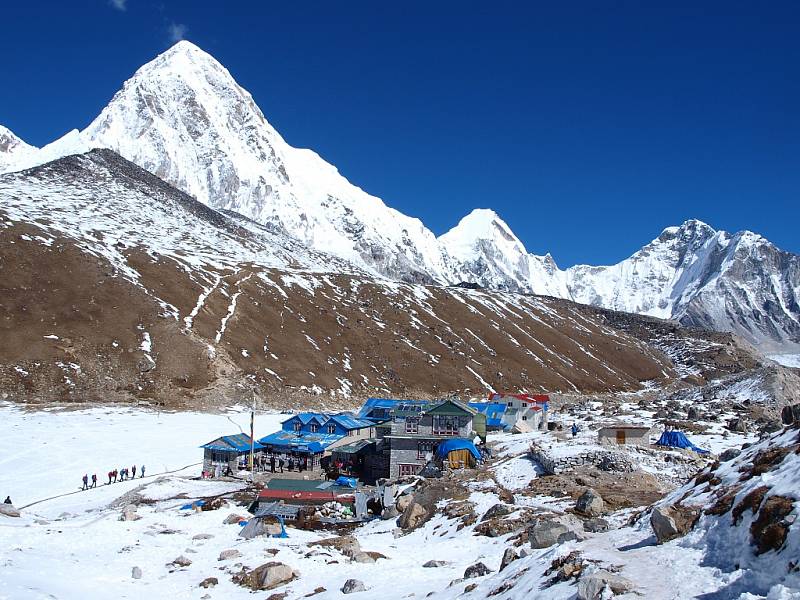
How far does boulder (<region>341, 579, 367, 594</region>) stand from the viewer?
20916 millimetres

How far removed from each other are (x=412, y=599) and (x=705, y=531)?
8.66 metres

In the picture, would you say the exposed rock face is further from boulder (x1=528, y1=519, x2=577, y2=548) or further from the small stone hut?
boulder (x1=528, y1=519, x2=577, y2=548)

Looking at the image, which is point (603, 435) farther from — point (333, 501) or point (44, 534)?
point (44, 534)

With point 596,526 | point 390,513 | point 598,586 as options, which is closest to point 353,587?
point 596,526

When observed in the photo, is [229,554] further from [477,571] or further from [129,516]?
[477,571]

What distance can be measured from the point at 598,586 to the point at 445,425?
4181 centimetres

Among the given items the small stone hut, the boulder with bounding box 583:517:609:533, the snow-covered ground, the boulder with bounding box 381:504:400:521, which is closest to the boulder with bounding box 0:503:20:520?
the snow-covered ground

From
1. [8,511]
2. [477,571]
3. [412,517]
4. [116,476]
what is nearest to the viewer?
[477,571]

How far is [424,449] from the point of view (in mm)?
53250

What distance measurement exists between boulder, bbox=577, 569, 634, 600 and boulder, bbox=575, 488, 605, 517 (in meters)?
12.0

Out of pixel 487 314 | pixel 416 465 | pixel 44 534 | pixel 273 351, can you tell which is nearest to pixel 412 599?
pixel 44 534

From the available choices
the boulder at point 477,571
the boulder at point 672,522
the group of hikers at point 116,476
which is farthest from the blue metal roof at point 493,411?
the boulder at point 672,522

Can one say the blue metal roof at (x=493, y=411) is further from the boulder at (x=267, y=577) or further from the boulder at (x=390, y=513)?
the boulder at (x=267, y=577)

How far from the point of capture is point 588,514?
23.9 metres
